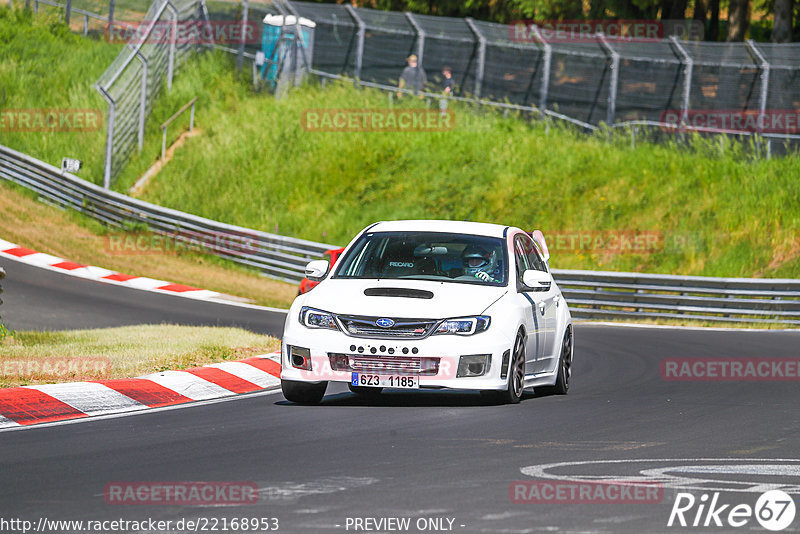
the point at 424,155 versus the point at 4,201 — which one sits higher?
the point at 424,155

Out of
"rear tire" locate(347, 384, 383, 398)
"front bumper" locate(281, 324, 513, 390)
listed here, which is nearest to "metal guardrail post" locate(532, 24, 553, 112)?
"rear tire" locate(347, 384, 383, 398)

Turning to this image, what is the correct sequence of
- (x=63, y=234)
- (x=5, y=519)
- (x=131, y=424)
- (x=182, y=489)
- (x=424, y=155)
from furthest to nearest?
(x=424, y=155) → (x=63, y=234) → (x=131, y=424) → (x=182, y=489) → (x=5, y=519)

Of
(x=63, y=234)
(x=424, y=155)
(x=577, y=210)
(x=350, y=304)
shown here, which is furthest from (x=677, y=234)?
(x=350, y=304)

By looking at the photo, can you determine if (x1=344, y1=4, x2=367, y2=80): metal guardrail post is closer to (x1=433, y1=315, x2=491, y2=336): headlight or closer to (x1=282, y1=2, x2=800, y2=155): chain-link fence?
(x1=282, y1=2, x2=800, y2=155): chain-link fence

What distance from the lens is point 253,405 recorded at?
11203 mm

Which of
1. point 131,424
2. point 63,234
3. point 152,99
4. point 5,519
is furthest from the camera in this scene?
point 152,99

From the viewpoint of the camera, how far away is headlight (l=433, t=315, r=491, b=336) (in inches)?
421

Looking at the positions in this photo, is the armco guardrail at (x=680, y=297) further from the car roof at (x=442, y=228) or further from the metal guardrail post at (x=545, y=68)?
the car roof at (x=442, y=228)

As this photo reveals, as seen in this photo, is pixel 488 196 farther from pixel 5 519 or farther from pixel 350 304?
pixel 5 519

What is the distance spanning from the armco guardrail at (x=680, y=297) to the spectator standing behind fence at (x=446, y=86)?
985 centimetres

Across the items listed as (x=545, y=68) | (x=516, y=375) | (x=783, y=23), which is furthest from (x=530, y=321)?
(x=783, y=23)

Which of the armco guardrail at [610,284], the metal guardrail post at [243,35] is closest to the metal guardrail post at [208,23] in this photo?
the metal guardrail post at [243,35]

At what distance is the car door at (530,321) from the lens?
11.5 m

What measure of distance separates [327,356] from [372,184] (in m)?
23.8
